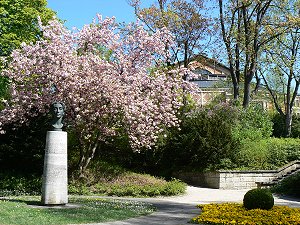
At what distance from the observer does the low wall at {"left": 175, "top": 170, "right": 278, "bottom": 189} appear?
71.1 ft

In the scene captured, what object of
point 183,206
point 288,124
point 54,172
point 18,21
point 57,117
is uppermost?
point 18,21

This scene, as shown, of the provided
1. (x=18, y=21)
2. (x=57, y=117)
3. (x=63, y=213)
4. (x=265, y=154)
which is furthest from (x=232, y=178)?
(x=18, y=21)

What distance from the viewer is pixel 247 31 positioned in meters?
29.0

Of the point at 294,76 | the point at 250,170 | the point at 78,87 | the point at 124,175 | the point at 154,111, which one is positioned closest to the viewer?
the point at 78,87

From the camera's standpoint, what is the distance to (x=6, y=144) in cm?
2075

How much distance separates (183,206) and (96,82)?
6.26 m

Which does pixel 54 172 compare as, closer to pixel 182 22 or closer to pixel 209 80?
pixel 182 22

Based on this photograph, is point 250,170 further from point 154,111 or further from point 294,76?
point 294,76

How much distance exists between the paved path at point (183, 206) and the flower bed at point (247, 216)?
48 cm

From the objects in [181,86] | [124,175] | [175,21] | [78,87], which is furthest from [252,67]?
[78,87]

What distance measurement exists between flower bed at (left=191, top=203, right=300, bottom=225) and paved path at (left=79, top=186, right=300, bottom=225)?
1.58 ft

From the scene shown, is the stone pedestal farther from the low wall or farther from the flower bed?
the low wall

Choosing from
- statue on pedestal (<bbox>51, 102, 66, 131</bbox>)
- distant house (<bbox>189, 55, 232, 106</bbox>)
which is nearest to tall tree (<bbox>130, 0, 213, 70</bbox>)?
distant house (<bbox>189, 55, 232, 106</bbox>)

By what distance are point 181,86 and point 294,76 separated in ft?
72.8
